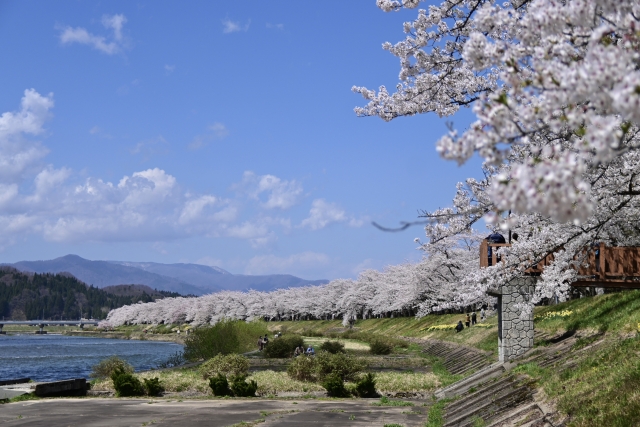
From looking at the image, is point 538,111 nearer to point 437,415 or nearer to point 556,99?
point 556,99

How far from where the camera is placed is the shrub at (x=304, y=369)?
112 feet

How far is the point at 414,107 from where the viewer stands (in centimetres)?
1359

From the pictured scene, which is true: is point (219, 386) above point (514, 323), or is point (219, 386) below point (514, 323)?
below

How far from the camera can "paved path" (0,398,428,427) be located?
20.4 meters

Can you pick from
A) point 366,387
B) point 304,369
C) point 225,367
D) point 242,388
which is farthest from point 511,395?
point 225,367

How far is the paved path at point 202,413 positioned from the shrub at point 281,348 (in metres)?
27.7

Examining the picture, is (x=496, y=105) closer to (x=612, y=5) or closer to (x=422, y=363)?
(x=612, y=5)

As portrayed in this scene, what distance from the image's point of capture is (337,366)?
33.4 meters

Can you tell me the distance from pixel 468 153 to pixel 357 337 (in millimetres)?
72565

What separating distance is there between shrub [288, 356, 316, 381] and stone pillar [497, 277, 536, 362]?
1107cm

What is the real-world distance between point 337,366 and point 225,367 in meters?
6.81

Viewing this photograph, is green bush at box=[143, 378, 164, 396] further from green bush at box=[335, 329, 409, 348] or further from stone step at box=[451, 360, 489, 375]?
green bush at box=[335, 329, 409, 348]

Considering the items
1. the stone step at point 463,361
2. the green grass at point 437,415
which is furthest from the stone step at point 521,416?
the stone step at point 463,361

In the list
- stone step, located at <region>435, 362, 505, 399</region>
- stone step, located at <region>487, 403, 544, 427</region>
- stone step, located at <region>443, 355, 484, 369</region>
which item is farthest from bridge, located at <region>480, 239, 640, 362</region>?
stone step, located at <region>487, 403, 544, 427</region>
